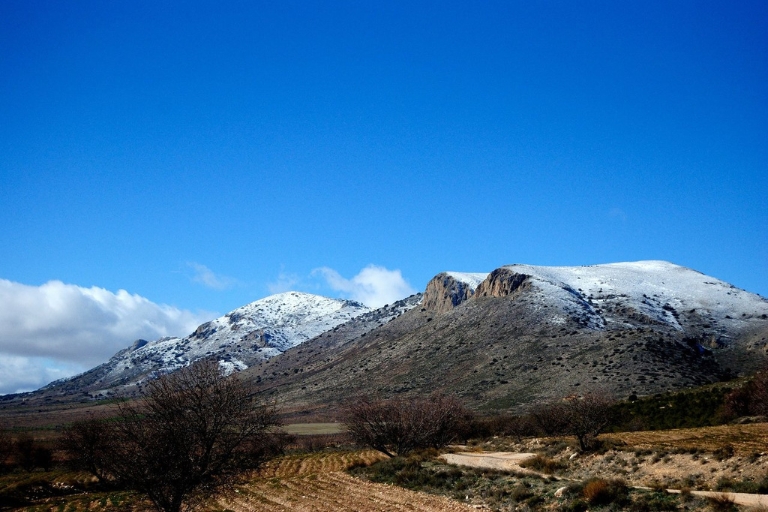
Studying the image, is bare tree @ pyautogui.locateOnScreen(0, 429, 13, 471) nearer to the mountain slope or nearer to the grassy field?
the grassy field

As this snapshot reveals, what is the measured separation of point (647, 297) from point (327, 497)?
127 meters

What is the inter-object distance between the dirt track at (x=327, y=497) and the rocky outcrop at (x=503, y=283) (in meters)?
105

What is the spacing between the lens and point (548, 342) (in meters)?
109

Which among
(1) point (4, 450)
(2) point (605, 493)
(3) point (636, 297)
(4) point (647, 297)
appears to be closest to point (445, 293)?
(3) point (636, 297)

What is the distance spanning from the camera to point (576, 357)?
98.9 metres

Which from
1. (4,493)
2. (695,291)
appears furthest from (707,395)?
(695,291)

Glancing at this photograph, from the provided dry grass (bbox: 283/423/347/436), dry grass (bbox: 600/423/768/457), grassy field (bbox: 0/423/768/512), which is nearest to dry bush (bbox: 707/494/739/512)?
grassy field (bbox: 0/423/768/512)

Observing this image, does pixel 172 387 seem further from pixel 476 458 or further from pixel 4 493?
pixel 4 493

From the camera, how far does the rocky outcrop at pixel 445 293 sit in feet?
547

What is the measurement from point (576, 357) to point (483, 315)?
38.5 m

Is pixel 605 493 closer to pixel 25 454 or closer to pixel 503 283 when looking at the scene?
pixel 25 454

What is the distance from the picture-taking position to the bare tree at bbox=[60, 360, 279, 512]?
58.5 feet

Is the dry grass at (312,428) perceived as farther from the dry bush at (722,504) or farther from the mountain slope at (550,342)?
the dry bush at (722,504)

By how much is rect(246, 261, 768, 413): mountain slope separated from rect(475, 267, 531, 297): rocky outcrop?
37 cm
